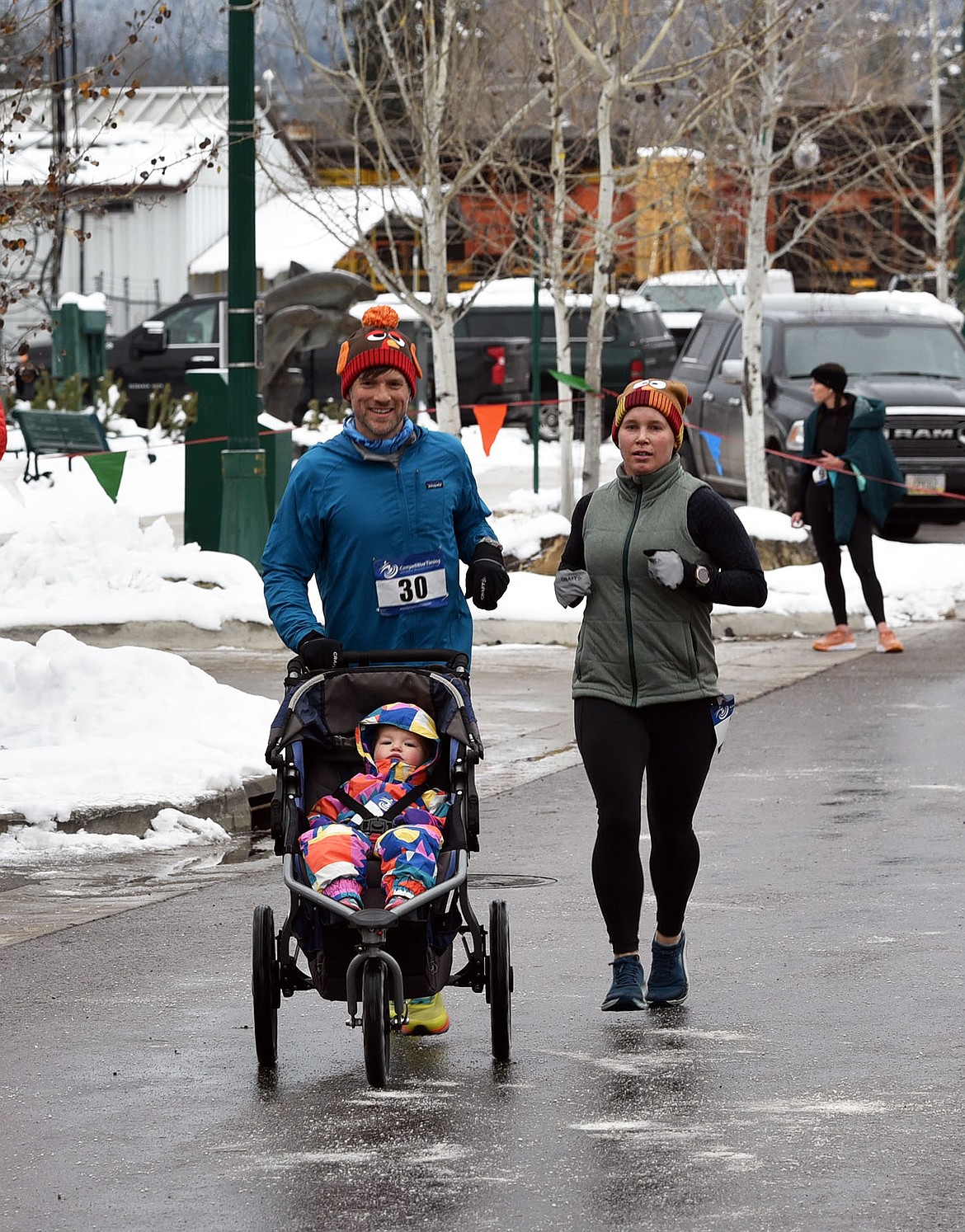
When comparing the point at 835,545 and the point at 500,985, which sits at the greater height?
the point at 835,545

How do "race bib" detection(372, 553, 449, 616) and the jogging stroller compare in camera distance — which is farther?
"race bib" detection(372, 553, 449, 616)

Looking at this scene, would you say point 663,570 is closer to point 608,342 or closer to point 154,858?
point 154,858

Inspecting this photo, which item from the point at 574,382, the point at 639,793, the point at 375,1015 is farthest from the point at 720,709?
the point at 574,382

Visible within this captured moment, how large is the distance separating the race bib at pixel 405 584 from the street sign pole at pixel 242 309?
30.2 feet

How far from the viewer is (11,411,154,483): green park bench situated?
23.5 metres

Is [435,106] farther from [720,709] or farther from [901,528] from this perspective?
[720,709]

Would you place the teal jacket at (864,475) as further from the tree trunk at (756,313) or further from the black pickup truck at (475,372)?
the black pickup truck at (475,372)

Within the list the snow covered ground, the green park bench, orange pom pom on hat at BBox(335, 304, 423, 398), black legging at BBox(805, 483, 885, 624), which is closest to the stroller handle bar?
orange pom pom on hat at BBox(335, 304, 423, 398)

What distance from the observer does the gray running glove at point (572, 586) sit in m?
6.48

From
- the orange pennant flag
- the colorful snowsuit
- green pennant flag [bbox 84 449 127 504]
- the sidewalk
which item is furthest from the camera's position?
the orange pennant flag

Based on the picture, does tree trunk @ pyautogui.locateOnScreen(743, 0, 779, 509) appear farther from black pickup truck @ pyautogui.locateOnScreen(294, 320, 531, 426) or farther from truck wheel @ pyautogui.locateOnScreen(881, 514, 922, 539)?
black pickup truck @ pyautogui.locateOnScreen(294, 320, 531, 426)

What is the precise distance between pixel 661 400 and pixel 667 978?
1652 mm

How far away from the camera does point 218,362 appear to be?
109ft

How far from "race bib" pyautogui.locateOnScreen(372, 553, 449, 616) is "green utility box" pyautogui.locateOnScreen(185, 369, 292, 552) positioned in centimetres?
1058
